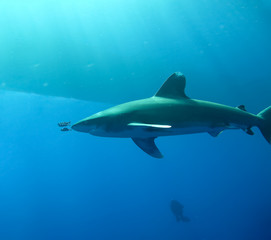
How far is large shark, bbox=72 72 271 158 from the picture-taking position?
2.88 m

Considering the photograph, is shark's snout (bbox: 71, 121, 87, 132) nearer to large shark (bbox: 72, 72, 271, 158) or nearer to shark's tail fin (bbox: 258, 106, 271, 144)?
large shark (bbox: 72, 72, 271, 158)

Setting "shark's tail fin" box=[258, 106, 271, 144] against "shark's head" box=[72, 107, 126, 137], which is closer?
"shark's head" box=[72, 107, 126, 137]

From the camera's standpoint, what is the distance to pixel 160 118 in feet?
9.49

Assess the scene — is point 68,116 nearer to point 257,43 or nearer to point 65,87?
point 65,87

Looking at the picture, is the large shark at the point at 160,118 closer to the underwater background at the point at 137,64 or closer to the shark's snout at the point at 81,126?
the shark's snout at the point at 81,126

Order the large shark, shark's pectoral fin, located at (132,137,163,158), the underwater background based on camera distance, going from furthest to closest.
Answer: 1. the underwater background
2. shark's pectoral fin, located at (132,137,163,158)
3. the large shark

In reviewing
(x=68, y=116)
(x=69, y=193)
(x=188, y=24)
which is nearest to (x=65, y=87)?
(x=188, y=24)

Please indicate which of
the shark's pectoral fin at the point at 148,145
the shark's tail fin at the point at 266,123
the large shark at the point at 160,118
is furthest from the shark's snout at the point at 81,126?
the shark's tail fin at the point at 266,123

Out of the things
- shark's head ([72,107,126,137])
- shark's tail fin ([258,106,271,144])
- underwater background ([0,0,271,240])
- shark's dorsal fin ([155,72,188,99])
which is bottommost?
shark's tail fin ([258,106,271,144])

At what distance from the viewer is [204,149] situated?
5059cm

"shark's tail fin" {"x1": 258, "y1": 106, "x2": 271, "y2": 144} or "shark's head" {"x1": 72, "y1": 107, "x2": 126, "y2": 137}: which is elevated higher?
"shark's head" {"x1": 72, "y1": 107, "x2": 126, "y2": 137}

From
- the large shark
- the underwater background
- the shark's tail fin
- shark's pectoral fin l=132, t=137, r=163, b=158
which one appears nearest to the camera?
the large shark

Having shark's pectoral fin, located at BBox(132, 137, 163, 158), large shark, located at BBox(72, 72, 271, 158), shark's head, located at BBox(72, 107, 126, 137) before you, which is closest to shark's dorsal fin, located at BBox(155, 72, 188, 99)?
large shark, located at BBox(72, 72, 271, 158)

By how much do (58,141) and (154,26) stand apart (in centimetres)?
5291
